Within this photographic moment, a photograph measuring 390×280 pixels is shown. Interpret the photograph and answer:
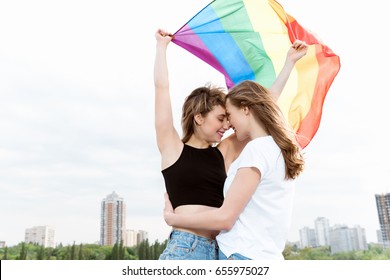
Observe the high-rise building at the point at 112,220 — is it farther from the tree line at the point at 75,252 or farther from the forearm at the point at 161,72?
the forearm at the point at 161,72

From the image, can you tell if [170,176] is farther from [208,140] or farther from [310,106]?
[310,106]

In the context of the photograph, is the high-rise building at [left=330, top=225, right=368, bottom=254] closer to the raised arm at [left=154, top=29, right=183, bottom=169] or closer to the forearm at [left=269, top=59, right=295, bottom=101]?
the forearm at [left=269, top=59, right=295, bottom=101]

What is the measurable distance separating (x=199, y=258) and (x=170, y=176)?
45 cm

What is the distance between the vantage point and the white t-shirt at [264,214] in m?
1.83

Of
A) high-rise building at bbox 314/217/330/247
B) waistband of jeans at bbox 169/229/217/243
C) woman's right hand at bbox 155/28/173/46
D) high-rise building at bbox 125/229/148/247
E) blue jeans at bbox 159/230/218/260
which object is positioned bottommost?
blue jeans at bbox 159/230/218/260

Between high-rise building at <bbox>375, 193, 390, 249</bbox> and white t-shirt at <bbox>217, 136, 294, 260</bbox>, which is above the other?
high-rise building at <bbox>375, 193, 390, 249</bbox>

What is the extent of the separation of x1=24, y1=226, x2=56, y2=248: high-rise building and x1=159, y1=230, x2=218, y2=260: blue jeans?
3976cm

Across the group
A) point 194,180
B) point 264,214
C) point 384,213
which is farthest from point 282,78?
point 384,213

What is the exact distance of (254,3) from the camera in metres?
3.19

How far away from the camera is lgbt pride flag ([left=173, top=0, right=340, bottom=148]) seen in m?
3.07

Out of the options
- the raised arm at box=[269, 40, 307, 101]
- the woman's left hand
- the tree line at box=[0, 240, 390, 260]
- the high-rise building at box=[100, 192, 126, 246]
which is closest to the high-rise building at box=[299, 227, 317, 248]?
the tree line at box=[0, 240, 390, 260]

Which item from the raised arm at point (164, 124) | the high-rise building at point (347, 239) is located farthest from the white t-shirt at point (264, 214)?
the high-rise building at point (347, 239)
